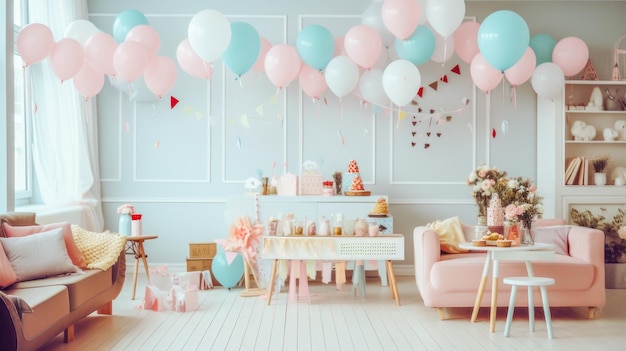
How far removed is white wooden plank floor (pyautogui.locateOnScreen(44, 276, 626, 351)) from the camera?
417 cm

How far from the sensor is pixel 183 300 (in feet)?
16.7

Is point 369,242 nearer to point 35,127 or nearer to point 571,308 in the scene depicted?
point 571,308

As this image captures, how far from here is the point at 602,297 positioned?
16.0 ft

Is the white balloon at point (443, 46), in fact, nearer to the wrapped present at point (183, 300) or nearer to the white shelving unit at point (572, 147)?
the white shelving unit at point (572, 147)

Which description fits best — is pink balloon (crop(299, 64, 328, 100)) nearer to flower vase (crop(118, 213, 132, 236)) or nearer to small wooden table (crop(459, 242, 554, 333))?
flower vase (crop(118, 213, 132, 236))

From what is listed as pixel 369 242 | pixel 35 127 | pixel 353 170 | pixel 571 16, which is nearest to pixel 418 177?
pixel 353 170

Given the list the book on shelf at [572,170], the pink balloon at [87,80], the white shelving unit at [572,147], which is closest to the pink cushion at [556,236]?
the white shelving unit at [572,147]

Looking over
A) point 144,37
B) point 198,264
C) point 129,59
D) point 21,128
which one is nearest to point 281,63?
point 144,37

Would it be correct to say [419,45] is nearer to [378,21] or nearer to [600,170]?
[378,21]

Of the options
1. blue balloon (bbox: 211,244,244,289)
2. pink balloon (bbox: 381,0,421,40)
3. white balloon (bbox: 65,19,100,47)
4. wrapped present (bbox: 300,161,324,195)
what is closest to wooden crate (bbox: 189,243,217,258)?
blue balloon (bbox: 211,244,244,289)

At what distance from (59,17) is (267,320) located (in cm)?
335

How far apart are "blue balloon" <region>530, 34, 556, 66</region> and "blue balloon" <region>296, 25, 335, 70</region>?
193 cm

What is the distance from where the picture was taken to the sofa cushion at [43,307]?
3555 mm

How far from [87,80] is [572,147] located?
15.2 feet
